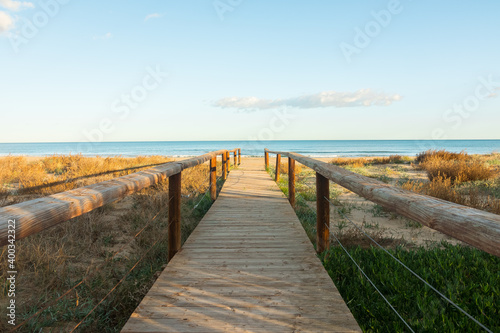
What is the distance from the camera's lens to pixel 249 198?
7.01 meters

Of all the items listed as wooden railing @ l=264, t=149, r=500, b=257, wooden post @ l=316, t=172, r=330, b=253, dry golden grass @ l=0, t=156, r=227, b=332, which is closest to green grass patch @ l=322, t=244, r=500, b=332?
wooden post @ l=316, t=172, r=330, b=253

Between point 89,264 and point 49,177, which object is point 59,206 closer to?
point 89,264

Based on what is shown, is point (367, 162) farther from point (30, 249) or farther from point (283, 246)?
point (30, 249)

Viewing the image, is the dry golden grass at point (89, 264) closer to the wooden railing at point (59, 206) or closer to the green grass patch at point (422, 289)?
the wooden railing at point (59, 206)

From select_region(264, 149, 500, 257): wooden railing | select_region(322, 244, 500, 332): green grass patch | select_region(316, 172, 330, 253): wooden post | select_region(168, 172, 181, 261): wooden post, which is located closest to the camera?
select_region(264, 149, 500, 257): wooden railing

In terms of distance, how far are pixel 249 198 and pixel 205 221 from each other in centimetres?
223

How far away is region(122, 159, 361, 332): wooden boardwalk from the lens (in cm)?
202

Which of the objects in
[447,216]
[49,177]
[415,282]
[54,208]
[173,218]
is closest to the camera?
[447,216]

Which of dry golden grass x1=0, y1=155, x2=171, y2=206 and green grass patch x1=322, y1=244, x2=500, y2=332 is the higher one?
dry golden grass x1=0, y1=155, x2=171, y2=206

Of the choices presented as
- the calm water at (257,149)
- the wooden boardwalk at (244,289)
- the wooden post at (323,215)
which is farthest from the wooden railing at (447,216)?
the calm water at (257,149)

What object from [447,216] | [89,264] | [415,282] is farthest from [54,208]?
[415,282]

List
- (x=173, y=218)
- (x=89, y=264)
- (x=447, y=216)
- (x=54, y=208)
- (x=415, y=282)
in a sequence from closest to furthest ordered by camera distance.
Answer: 1. (x=447, y=216)
2. (x=54, y=208)
3. (x=415, y=282)
4. (x=173, y=218)
5. (x=89, y=264)

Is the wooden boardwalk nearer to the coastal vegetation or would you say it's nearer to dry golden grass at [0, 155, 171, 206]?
the coastal vegetation

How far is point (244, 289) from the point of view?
2.52 metres
